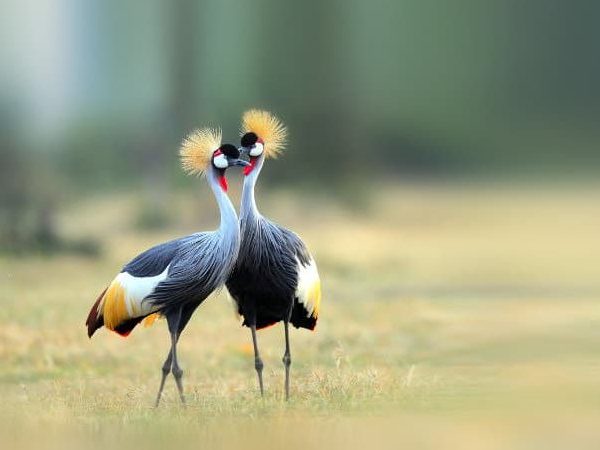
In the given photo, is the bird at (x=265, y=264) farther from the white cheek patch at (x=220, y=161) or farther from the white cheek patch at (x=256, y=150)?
the white cheek patch at (x=220, y=161)

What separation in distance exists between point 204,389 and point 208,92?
21.0 m

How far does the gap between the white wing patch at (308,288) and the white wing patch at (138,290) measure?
1.08 metres

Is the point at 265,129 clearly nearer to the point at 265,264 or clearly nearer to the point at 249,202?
the point at 249,202

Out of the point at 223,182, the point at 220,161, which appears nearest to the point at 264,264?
the point at 223,182

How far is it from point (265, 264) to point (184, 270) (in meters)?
0.71

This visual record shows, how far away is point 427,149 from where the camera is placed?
81.5ft

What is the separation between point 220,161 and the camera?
31.4 ft

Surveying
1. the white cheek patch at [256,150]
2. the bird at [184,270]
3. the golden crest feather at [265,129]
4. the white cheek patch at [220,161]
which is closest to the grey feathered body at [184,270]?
the bird at [184,270]

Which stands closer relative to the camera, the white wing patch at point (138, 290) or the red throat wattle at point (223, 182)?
the white wing patch at point (138, 290)

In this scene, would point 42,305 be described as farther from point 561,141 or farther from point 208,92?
point 208,92

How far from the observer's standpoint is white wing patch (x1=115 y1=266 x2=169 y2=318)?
9.41 meters

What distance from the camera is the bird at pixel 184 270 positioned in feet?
30.7

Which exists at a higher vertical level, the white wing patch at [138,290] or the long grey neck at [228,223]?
the long grey neck at [228,223]

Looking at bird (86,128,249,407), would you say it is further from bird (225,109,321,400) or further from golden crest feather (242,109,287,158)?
golden crest feather (242,109,287,158)
